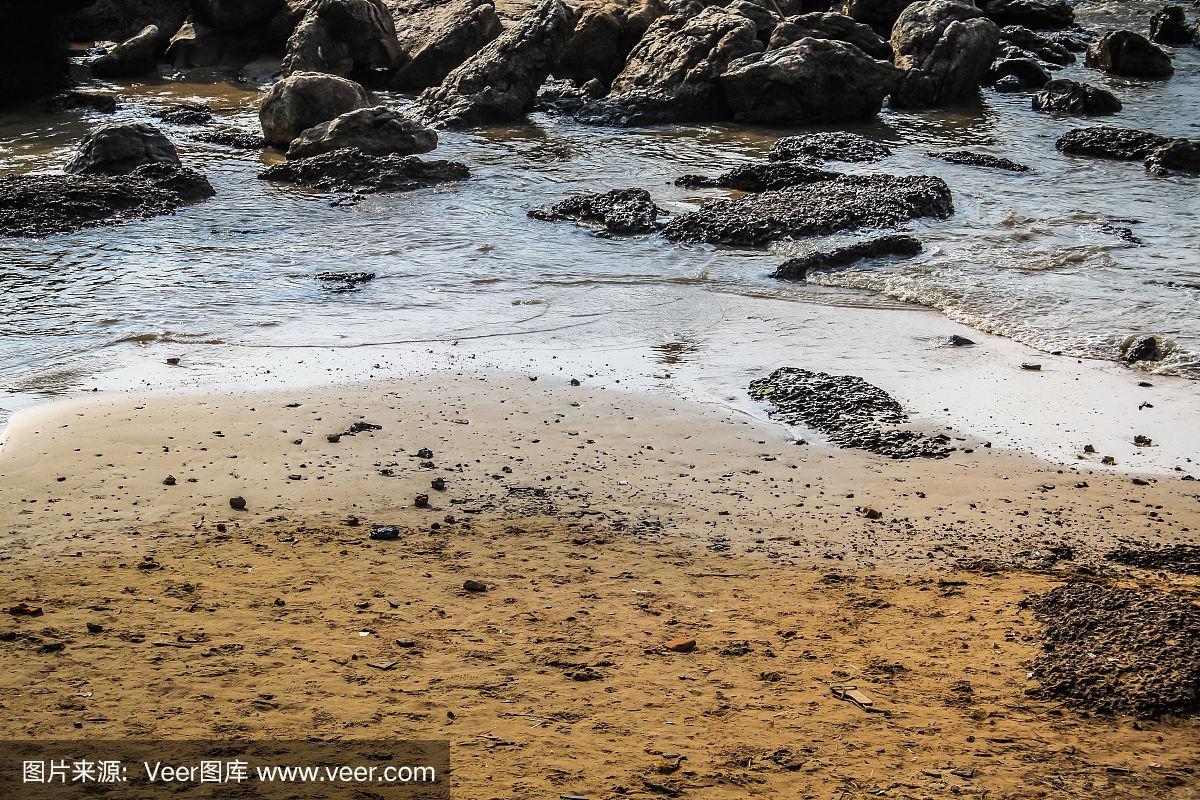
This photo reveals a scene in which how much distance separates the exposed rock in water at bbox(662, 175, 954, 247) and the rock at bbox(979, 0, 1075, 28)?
1312cm

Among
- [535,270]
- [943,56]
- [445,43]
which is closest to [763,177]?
Answer: [535,270]

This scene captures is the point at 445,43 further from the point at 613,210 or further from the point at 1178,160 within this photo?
the point at 1178,160

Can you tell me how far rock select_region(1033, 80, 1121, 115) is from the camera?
50.7 feet

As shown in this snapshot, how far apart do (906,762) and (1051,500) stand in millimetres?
2234

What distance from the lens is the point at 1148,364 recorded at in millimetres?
6871

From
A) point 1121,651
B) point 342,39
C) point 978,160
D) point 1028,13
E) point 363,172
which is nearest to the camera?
point 1121,651

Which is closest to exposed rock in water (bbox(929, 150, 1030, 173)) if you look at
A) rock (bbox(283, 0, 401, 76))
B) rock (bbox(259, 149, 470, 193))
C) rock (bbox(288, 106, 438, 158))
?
rock (bbox(259, 149, 470, 193))

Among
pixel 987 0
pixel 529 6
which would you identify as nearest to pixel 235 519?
pixel 529 6

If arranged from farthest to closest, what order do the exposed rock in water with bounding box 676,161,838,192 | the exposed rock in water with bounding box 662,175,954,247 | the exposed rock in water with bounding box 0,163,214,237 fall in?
the exposed rock in water with bounding box 676,161,838,192
the exposed rock in water with bounding box 0,163,214,237
the exposed rock in water with bounding box 662,175,954,247

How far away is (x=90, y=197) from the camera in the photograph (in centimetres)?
1064

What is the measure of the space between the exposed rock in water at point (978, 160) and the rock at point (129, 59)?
13.1 meters

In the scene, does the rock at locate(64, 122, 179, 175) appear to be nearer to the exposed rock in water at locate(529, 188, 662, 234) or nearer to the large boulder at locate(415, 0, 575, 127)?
the large boulder at locate(415, 0, 575, 127)

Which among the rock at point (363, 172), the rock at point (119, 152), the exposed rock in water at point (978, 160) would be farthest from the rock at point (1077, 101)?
the rock at point (119, 152)

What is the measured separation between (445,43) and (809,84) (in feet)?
19.2
